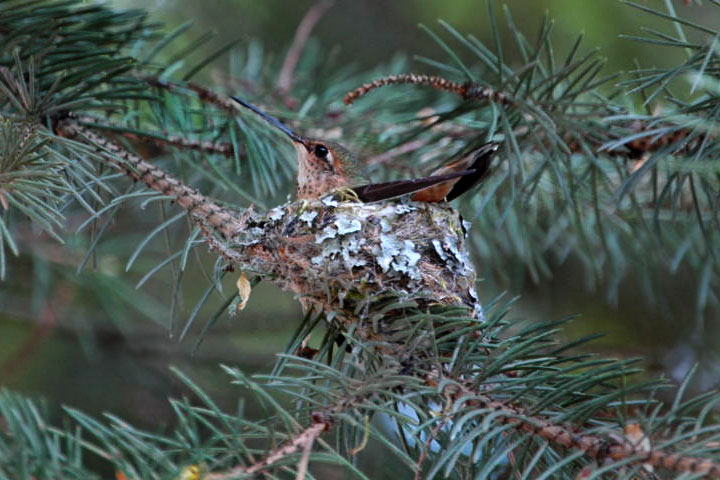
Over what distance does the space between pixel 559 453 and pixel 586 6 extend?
2777 mm

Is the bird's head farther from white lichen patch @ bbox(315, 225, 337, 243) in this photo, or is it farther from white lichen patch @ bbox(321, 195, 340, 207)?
white lichen patch @ bbox(315, 225, 337, 243)

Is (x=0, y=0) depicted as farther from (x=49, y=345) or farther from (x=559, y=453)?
(x=49, y=345)

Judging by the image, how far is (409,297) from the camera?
5.67ft

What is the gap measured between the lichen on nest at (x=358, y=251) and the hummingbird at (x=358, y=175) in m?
0.05

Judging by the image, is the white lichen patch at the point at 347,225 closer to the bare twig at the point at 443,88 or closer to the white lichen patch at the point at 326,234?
the white lichen patch at the point at 326,234

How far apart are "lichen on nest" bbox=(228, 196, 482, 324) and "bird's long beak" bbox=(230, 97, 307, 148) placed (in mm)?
262

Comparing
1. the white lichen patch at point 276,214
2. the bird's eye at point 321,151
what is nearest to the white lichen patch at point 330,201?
the white lichen patch at point 276,214

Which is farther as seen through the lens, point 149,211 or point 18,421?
point 149,211

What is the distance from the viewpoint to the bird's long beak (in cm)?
200

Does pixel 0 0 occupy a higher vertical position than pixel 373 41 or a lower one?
higher

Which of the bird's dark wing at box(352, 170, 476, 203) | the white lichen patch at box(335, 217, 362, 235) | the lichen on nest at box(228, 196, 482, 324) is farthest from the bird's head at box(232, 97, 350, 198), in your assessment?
the white lichen patch at box(335, 217, 362, 235)

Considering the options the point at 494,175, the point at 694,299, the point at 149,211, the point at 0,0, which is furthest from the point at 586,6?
the point at 0,0

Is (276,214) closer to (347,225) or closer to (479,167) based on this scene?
(347,225)

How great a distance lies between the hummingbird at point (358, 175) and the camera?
1.94 metres
